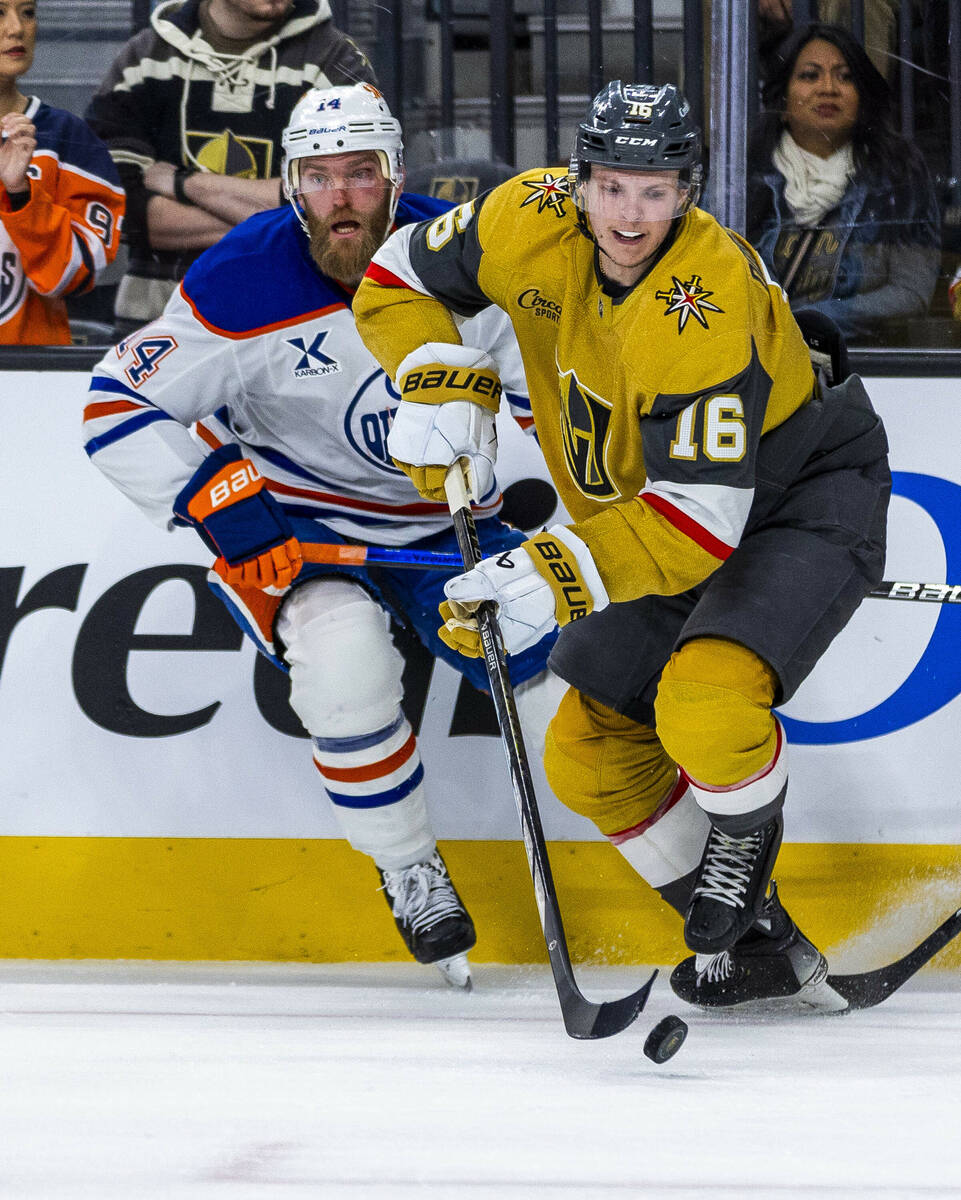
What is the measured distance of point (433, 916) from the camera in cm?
227

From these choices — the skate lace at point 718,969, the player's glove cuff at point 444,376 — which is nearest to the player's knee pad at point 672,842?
the skate lace at point 718,969

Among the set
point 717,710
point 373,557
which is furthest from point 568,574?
point 373,557

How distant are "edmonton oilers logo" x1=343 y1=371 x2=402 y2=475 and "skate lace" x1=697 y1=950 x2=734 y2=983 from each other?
99 cm

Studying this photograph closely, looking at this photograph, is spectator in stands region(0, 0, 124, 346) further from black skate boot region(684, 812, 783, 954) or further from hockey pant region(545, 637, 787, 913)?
black skate boot region(684, 812, 783, 954)

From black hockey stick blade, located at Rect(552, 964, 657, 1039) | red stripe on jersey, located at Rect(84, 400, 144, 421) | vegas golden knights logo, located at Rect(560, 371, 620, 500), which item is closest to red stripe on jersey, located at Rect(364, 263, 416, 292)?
vegas golden knights logo, located at Rect(560, 371, 620, 500)

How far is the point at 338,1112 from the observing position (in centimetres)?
126

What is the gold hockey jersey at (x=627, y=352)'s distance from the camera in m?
1.67

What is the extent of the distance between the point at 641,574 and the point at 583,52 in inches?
A: 53.4

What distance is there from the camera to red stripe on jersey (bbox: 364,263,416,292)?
2139 mm

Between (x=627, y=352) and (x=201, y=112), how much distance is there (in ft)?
4.40

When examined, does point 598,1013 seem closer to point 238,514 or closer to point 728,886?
point 728,886

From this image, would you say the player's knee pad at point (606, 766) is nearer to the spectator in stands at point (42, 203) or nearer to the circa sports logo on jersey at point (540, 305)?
the circa sports logo on jersey at point (540, 305)

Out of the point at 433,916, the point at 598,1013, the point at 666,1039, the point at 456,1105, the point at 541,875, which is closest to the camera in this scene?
the point at 456,1105

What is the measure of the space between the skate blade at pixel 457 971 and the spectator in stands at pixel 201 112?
54.3 inches
